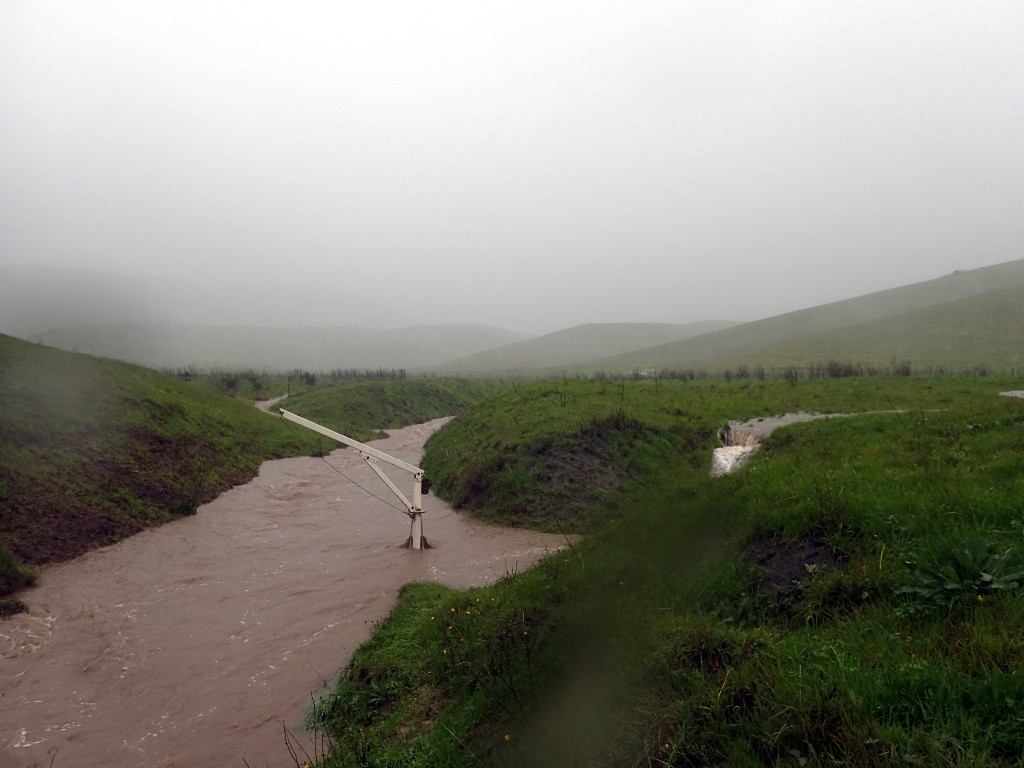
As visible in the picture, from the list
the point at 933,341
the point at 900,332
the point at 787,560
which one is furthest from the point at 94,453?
the point at 900,332

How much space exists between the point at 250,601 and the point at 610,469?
10.8 m

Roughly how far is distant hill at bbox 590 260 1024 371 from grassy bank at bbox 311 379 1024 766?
59945 millimetres

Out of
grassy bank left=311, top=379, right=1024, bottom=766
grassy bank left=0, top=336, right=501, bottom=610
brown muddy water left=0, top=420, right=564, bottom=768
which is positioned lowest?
brown muddy water left=0, top=420, right=564, bottom=768

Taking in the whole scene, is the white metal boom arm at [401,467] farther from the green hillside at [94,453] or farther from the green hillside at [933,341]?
the green hillside at [933,341]

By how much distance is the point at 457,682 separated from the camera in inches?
246

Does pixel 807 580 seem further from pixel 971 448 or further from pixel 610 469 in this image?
pixel 610 469

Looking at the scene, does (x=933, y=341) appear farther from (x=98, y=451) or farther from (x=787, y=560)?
(x=98, y=451)

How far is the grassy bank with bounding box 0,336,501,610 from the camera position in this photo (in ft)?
45.3

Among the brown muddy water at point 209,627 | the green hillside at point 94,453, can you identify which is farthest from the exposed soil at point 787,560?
the green hillside at point 94,453

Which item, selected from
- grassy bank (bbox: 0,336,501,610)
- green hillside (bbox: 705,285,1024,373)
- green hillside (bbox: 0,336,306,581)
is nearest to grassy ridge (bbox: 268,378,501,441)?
grassy bank (bbox: 0,336,501,610)

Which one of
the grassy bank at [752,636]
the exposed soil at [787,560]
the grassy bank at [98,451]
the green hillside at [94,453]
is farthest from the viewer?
the green hillside at [94,453]

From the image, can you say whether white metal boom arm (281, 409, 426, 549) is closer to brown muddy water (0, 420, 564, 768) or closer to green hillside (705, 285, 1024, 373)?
brown muddy water (0, 420, 564, 768)

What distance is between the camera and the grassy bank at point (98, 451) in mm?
13805

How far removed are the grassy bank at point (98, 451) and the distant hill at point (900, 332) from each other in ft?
212
